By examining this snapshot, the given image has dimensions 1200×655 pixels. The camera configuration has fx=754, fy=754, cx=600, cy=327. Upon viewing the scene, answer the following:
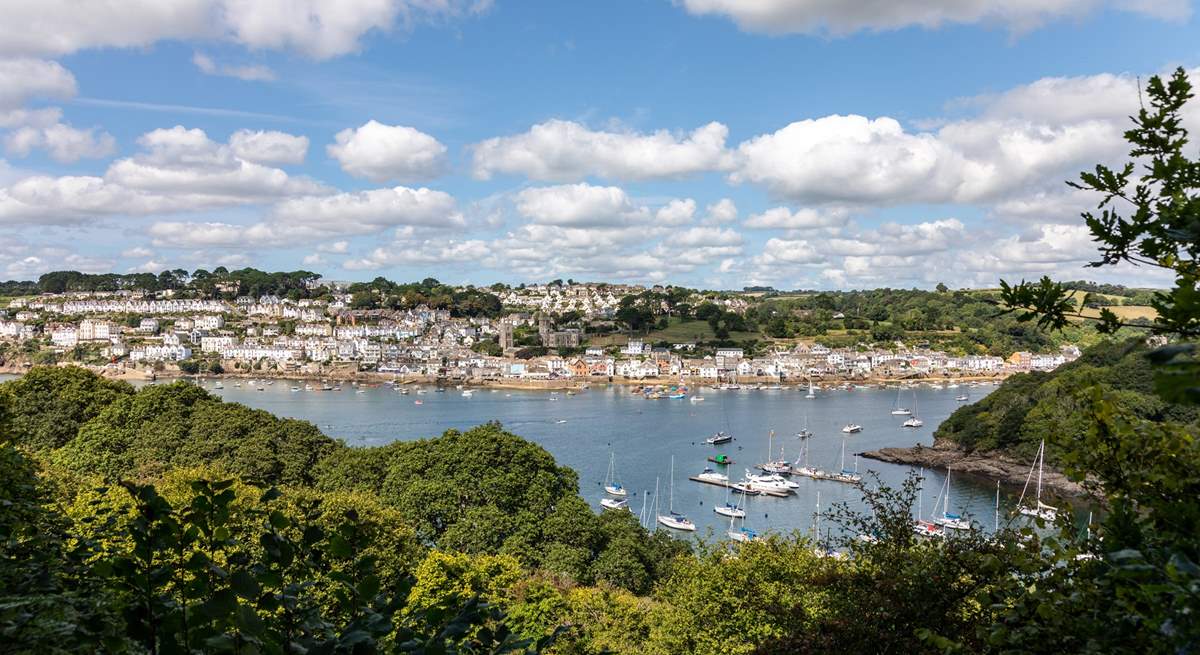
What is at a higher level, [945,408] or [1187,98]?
[1187,98]

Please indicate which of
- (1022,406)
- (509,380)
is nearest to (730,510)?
(1022,406)

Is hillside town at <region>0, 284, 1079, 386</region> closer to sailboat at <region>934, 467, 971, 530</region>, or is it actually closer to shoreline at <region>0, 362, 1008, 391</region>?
shoreline at <region>0, 362, 1008, 391</region>

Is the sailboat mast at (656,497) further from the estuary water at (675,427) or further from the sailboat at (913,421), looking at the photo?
the sailboat at (913,421)

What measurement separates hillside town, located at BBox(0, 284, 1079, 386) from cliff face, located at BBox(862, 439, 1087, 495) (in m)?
29.4

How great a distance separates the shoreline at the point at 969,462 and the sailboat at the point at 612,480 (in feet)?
42.3

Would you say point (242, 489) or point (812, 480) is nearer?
point (242, 489)

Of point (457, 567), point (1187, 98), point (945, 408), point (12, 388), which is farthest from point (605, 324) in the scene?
point (1187, 98)

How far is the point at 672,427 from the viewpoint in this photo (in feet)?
159

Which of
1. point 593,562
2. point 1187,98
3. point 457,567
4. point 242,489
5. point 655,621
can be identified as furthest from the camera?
point 593,562

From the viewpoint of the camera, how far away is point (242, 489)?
40.0 ft

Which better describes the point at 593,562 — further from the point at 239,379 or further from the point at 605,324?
the point at 605,324

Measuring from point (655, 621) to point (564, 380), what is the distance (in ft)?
210

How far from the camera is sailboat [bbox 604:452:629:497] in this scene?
3078 centimetres

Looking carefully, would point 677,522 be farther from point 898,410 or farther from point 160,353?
point 160,353
